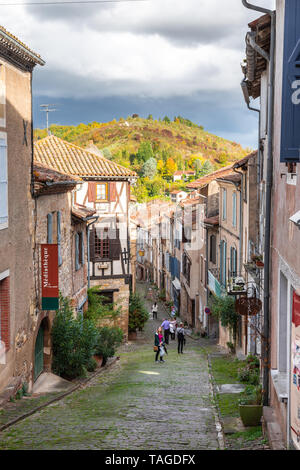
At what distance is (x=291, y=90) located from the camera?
6.27 meters

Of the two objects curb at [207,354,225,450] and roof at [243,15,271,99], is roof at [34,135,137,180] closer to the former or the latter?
roof at [243,15,271,99]

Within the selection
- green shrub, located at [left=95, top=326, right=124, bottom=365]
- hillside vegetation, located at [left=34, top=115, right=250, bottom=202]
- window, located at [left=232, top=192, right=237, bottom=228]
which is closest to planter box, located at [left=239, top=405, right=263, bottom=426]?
green shrub, located at [left=95, top=326, right=124, bottom=365]

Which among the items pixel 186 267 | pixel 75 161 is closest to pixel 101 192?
pixel 75 161

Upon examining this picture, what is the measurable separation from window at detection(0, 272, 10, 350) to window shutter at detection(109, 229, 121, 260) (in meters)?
17.6

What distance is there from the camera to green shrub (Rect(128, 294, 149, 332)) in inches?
1319

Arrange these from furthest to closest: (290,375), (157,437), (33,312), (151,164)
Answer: (151,164), (33,312), (157,437), (290,375)

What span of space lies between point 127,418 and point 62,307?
23.9 ft

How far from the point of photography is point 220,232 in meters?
29.3

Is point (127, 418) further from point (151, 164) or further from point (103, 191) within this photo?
point (151, 164)

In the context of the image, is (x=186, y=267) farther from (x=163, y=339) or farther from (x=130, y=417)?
(x=130, y=417)

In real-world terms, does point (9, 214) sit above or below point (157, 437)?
above

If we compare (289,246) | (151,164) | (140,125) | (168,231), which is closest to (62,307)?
(289,246)

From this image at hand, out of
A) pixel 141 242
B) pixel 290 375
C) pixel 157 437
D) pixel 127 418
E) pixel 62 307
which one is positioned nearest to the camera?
pixel 290 375

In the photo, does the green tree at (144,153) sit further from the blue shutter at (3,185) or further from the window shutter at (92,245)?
the blue shutter at (3,185)
